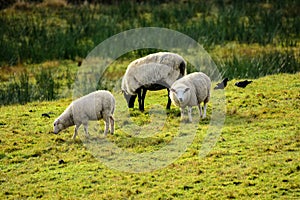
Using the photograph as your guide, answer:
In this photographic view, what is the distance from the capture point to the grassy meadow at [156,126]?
1032 cm

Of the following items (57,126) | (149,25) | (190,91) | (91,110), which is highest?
(190,91)

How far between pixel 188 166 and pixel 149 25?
47.5ft

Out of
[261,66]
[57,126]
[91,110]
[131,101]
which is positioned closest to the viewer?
[91,110]

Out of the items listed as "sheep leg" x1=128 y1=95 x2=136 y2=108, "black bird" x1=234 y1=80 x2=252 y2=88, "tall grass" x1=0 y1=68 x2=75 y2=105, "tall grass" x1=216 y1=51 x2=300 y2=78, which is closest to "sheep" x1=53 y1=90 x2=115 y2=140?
"sheep leg" x1=128 y1=95 x2=136 y2=108

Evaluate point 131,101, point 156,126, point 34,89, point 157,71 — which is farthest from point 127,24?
point 156,126

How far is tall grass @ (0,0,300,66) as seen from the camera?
74.3 feet

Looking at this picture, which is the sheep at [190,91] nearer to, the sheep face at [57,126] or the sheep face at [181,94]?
the sheep face at [181,94]

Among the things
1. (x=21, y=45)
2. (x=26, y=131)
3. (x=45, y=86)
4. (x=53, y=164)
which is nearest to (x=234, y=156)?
(x=53, y=164)

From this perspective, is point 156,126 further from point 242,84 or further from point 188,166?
point 242,84

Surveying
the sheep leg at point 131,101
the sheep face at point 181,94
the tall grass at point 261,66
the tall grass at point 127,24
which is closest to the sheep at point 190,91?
the sheep face at point 181,94

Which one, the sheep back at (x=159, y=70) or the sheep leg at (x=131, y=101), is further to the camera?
the sheep leg at (x=131, y=101)

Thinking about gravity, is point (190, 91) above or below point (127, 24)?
above

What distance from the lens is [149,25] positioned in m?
24.8

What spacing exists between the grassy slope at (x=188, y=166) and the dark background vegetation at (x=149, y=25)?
4.44 metres
